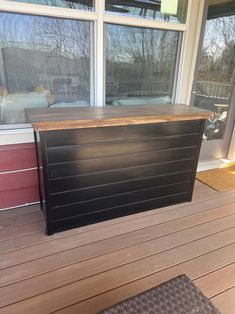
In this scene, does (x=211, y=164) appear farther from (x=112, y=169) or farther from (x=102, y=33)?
(x=102, y=33)

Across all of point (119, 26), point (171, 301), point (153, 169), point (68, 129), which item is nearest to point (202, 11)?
point (119, 26)

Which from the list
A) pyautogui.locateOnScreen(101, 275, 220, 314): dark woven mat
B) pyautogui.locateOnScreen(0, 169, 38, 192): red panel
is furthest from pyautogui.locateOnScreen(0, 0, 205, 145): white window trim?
pyautogui.locateOnScreen(101, 275, 220, 314): dark woven mat

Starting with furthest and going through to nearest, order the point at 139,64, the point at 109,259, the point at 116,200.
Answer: the point at 139,64
the point at 116,200
the point at 109,259

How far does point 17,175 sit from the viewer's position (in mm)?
1977

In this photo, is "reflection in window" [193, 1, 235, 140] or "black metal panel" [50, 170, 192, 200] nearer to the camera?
"black metal panel" [50, 170, 192, 200]

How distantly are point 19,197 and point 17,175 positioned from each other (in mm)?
222

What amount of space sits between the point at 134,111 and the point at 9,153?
104 cm

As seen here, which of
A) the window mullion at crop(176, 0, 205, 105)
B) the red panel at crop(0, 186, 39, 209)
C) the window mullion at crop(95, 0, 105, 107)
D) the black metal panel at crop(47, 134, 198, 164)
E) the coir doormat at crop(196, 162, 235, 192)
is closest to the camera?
the black metal panel at crop(47, 134, 198, 164)

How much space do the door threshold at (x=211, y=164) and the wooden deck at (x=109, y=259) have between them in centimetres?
92

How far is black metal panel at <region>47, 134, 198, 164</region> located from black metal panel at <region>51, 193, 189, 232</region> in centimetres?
48

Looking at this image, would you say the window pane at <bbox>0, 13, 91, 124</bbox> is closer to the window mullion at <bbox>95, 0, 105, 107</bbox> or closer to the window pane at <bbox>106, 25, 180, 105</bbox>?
the window mullion at <bbox>95, 0, 105, 107</bbox>

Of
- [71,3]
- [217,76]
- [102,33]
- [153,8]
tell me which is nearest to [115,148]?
[102,33]

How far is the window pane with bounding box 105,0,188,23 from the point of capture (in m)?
1.96

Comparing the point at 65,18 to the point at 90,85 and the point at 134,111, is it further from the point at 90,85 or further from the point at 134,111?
the point at 134,111
